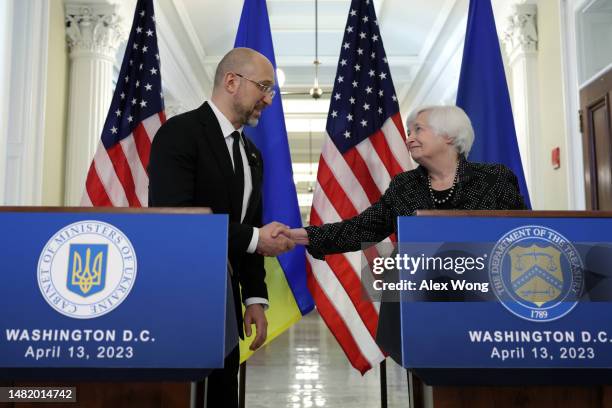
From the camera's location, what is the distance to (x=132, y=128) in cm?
362

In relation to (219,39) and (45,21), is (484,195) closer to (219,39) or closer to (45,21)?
(45,21)

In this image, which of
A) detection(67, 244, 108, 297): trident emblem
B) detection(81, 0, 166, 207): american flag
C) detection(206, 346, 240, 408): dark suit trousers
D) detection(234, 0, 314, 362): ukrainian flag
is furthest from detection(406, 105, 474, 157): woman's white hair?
detection(81, 0, 166, 207): american flag

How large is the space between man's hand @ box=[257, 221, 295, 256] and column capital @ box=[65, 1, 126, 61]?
443cm

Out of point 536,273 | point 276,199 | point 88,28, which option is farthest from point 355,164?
point 88,28

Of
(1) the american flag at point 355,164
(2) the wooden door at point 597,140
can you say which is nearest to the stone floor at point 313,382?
(1) the american flag at point 355,164

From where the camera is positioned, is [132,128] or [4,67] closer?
[132,128]

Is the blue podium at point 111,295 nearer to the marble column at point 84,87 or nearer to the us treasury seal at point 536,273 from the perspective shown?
the us treasury seal at point 536,273

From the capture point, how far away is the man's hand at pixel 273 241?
206cm

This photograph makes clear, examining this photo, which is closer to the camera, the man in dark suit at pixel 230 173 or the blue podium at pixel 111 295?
the blue podium at pixel 111 295

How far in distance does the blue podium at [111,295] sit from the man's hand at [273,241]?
69cm

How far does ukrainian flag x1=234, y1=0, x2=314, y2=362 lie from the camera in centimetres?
308

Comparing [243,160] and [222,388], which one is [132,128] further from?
[222,388]

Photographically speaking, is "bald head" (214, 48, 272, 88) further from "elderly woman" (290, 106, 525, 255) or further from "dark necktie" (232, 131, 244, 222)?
"elderly woman" (290, 106, 525, 255)

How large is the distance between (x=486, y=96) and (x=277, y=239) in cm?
186
